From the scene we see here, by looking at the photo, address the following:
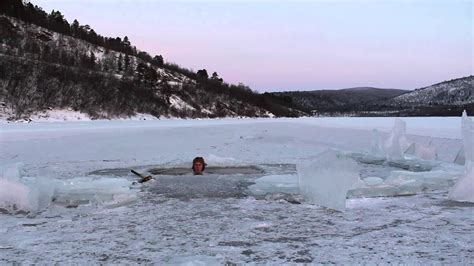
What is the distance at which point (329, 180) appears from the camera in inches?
227

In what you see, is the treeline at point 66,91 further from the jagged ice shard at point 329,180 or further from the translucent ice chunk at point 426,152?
the jagged ice shard at point 329,180

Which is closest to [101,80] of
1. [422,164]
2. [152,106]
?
[152,106]

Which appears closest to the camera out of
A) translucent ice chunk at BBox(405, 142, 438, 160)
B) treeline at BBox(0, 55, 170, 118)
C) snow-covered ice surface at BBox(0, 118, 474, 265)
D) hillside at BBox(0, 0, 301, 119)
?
snow-covered ice surface at BBox(0, 118, 474, 265)

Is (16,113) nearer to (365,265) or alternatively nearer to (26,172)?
(26,172)

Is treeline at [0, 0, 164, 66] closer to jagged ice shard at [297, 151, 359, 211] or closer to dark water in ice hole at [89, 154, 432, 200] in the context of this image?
dark water in ice hole at [89, 154, 432, 200]

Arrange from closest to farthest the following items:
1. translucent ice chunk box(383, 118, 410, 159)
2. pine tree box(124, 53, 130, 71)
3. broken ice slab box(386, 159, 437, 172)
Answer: broken ice slab box(386, 159, 437, 172) → translucent ice chunk box(383, 118, 410, 159) → pine tree box(124, 53, 130, 71)

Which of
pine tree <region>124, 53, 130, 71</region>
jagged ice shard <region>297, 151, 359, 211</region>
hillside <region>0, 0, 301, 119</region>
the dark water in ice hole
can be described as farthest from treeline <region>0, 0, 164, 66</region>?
jagged ice shard <region>297, 151, 359, 211</region>

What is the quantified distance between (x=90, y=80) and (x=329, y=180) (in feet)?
186

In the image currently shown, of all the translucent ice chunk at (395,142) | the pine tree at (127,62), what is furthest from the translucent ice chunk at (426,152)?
the pine tree at (127,62)

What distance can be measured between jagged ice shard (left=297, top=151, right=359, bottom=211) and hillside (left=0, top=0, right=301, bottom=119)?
3965 centimetres

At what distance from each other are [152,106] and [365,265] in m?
62.2

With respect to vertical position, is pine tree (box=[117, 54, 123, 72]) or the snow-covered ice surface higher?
pine tree (box=[117, 54, 123, 72])

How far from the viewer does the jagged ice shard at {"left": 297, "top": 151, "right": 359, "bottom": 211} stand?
18.4 feet

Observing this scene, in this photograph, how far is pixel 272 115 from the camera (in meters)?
103
